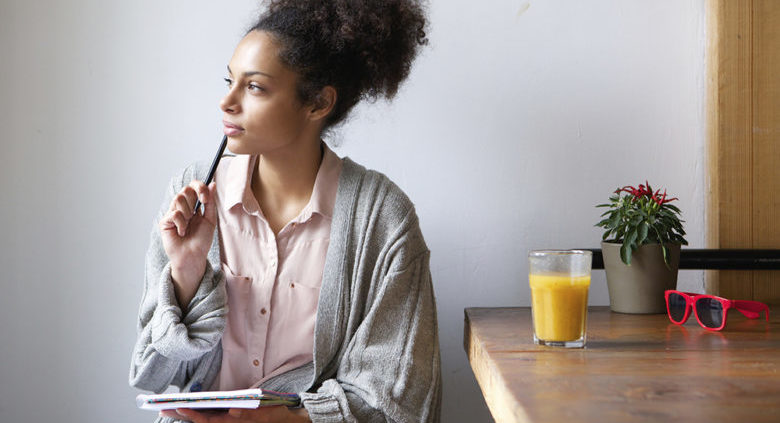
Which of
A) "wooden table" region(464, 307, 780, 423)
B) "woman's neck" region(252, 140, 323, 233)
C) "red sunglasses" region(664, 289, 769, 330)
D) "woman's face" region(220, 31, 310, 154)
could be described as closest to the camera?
"wooden table" region(464, 307, 780, 423)

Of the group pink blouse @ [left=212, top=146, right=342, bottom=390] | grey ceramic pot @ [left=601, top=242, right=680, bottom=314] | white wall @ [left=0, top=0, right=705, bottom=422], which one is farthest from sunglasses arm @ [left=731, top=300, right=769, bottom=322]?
pink blouse @ [left=212, top=146, right=342, bottom=390]

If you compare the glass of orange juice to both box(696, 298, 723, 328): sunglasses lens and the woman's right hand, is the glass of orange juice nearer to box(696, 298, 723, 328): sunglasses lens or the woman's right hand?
box(696, 298, 723, 328): sunglasses lens

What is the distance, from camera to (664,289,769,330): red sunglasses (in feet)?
3.97

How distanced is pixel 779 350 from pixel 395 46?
0.84m

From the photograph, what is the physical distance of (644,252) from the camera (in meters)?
1.35

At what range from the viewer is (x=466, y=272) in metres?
1.67

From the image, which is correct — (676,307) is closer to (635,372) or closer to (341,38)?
(635,372)

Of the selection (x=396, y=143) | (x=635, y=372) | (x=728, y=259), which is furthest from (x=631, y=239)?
(x=396, y=143)

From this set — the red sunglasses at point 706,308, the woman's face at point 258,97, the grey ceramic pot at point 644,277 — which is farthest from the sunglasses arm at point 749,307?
the woman's face at point 258,97

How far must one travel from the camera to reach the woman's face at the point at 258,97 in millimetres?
1315

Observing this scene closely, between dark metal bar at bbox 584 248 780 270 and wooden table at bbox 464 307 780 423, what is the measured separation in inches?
8.9

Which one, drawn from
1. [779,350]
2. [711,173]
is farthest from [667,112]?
[779,350]

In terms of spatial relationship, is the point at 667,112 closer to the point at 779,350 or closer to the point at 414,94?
the point at 414,94

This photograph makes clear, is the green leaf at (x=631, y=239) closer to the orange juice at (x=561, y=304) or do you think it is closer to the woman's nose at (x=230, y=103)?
the orange juice at (x=561, y=304)
